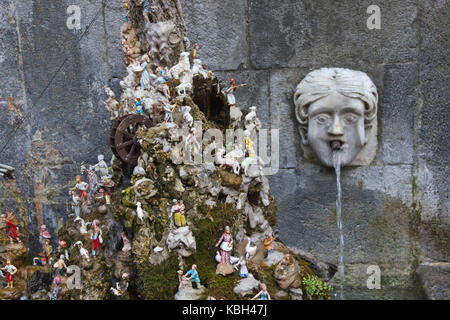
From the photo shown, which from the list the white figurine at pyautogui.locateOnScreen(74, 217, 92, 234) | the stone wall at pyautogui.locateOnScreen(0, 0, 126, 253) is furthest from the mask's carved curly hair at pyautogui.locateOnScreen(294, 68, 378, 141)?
the white figurine at pyautogui.locateOnScreen(74, 217, 92, 234)

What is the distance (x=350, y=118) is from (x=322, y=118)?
32cm

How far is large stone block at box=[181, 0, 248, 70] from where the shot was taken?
17.1ft

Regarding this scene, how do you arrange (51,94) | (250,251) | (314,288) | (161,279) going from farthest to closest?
(51,94)
(250,251)
(314,288)
(161,279)

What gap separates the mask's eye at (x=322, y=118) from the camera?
4.93 metres

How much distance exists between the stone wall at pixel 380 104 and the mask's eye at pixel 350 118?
42 centimetres

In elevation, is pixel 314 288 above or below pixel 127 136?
below

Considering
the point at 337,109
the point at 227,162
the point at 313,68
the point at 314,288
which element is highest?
the point at 313,68

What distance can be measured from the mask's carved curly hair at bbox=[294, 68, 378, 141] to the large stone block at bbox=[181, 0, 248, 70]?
2.74ft

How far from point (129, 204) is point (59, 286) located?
1183mm

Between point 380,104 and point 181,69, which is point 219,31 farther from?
point 380,104

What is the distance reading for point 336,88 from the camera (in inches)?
193

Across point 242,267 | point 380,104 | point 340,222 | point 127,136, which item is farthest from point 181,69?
point 340,222

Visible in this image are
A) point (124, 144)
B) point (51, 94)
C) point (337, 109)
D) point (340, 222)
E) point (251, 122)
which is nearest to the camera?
point (124, 144)

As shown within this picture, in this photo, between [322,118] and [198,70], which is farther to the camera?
[322,118]
